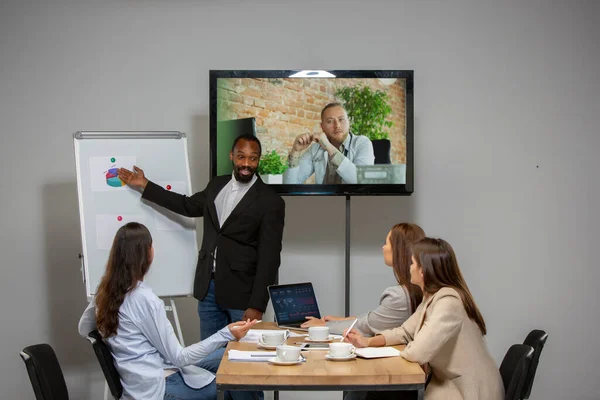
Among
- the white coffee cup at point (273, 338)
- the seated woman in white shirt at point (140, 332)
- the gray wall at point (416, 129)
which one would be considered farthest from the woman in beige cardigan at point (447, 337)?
the gray wall at point (416, 129)

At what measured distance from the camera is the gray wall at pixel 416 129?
4969 mm

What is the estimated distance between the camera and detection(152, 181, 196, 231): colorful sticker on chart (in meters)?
4.34

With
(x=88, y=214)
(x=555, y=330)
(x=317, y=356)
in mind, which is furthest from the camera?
(x=555, y=330)

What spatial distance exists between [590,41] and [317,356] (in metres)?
3.39

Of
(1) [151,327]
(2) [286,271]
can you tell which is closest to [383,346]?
(1) [151,327]

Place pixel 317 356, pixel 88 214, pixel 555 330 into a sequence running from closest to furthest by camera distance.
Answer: pixel 317 356 → pixel 88 214 → pixel 555 330

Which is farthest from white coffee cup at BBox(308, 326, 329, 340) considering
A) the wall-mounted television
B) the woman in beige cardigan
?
the wall-mounted television

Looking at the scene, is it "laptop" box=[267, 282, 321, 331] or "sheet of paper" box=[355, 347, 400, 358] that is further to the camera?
"laptop" box=[267, 282, 321, 331]

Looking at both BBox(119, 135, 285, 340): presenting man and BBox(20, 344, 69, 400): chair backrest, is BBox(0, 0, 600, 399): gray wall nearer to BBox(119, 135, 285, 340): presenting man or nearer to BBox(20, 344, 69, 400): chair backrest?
BBox(119, 135, 285, 340): presenting man

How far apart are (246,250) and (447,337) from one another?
160 centimetres

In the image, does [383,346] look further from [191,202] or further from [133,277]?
[191,202]

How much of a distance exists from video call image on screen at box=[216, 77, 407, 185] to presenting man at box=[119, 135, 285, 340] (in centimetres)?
34

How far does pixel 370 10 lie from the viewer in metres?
4.98

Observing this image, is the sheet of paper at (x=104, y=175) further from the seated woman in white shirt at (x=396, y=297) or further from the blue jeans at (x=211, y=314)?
the seated woman in white shirt at (x=396, y=297)
